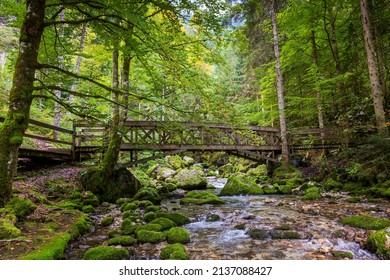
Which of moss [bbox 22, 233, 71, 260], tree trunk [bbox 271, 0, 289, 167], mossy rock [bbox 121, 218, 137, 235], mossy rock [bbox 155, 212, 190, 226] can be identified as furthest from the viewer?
tree trunk [bbox 271, 0, 289, 167]

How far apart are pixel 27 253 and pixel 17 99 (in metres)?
2.62

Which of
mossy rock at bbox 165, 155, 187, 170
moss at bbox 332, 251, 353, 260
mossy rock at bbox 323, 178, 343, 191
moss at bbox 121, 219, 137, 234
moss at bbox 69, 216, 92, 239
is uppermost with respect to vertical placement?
mossy rock at bbox 165, 155, 187, 170

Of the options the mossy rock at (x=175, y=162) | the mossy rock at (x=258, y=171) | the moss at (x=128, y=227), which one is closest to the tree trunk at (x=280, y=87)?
the mossy rock at (x=258, y=171)

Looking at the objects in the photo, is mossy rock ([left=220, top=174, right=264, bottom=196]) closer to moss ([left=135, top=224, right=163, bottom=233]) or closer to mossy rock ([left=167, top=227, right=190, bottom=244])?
moss ([left=135, top=224, right=163, bottom=233])

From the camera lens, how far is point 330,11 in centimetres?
1219

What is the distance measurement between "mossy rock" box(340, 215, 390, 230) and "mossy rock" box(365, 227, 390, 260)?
1092 millimetres

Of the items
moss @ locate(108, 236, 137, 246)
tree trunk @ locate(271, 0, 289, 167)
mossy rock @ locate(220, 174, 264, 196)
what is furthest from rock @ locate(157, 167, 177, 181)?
moss @ locate(108, 236, 137, 246)

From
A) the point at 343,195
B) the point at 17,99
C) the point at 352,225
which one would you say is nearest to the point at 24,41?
the point at 17,99

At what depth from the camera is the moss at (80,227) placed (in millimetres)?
4247

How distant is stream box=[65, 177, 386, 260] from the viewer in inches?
150

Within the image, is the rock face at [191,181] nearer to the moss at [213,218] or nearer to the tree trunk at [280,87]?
the tree trunk at [280,87]

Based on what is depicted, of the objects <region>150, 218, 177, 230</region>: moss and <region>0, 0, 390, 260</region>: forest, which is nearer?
<region>0, 0, 390, 260</region>: forest
